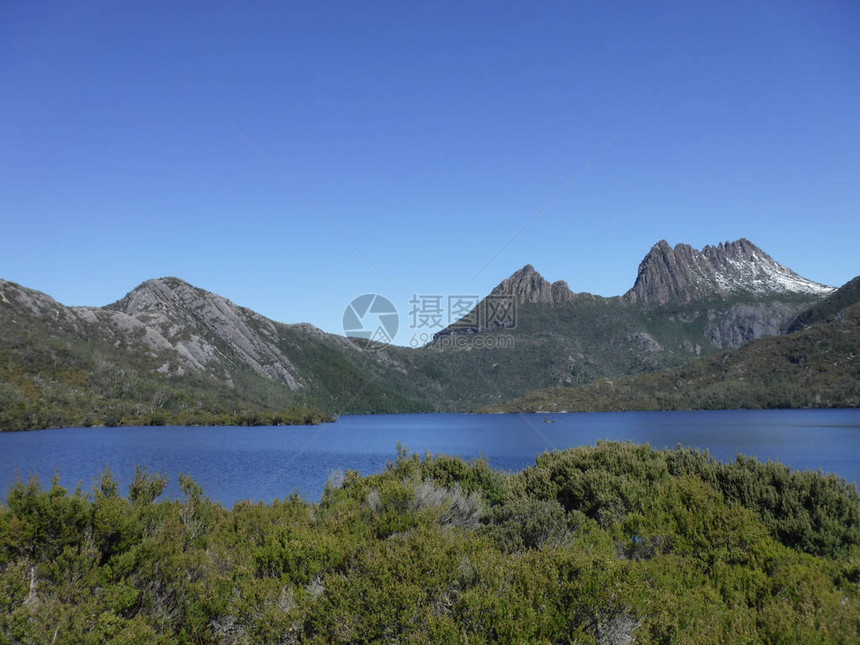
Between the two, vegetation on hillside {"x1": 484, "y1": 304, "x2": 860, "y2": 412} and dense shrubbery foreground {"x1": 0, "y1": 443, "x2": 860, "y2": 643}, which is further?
vegetation on hillside {"x1": 484, "y1": 304, "x2": 860, "y2": 412}

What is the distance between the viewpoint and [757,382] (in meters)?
160

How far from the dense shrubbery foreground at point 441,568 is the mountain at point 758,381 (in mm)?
155511

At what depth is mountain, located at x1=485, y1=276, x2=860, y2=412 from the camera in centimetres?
14212

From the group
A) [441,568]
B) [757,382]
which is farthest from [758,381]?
[441,568]

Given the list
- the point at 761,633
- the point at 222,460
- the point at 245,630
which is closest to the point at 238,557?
the point at 245,630

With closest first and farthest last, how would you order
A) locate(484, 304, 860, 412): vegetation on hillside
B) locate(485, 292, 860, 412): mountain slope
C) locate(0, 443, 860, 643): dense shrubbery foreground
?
locate(0, 443, 860, 643): dense shrubbery foreground, locate(484, 304, 860, 412): vegetation on hillside, locate(485, 292, 860, 412): mountain slope

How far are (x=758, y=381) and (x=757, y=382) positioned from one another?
0.67m

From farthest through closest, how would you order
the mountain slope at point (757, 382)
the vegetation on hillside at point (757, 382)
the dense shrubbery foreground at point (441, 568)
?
1. the mountain slope at point (757, 382)
2. the vegetation on hillside at point (757, 382)
3. the dense shrubbery foreground at point (441, 568)

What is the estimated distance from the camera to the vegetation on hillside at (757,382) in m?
142

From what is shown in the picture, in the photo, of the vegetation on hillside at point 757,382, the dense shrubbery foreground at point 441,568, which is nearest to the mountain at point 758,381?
the vegetation on hillside at point 757,382

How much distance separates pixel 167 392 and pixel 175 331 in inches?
1928

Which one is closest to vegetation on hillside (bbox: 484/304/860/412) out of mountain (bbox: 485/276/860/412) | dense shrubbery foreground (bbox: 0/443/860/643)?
mountain (bbox: 485/276/860/412)

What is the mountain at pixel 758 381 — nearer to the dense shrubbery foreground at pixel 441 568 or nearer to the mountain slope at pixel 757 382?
the mountain slope at pixel 757 382

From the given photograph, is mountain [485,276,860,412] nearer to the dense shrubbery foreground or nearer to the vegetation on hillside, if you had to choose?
the vegetation on hillside
